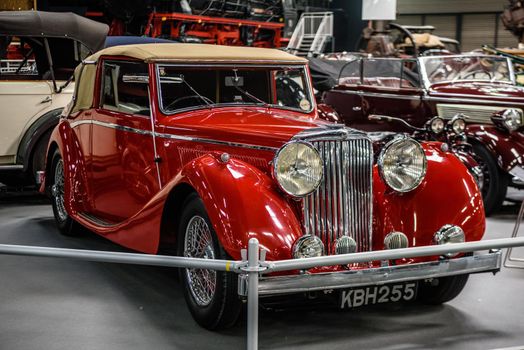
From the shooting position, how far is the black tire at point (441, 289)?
4.50 meters

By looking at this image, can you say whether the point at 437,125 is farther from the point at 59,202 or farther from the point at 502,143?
the point at 59,202

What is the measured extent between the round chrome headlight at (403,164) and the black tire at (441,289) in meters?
0.62

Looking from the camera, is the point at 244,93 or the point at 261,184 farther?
the point at 244,93

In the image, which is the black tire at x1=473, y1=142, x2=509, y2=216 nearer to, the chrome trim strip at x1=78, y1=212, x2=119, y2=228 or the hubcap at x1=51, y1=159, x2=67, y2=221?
the chrome trim strip at x1=78, y1=212, x2=119, y2=228

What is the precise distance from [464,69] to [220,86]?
4.85 metres

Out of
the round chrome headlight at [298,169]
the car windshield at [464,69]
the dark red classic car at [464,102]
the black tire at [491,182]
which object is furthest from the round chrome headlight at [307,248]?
the car windshield at [464,69]

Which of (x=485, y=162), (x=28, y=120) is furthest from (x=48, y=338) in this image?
(x=485, y=162)

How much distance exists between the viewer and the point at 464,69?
927 centimetres

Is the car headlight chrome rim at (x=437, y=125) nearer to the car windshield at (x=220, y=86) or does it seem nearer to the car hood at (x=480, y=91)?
the car hood at (x=480, y=91)

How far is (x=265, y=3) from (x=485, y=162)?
15.0 m

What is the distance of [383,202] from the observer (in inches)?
170

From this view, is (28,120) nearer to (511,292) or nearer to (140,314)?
(140,314)

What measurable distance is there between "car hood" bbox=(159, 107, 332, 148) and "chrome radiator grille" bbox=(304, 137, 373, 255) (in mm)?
296

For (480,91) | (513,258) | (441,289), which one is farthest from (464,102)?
(441,289)
